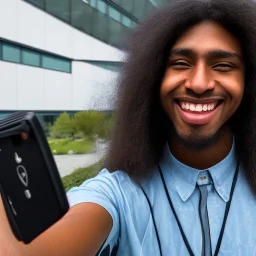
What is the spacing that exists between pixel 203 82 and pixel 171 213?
474 mm

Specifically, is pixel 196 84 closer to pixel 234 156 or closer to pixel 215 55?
pixel 215 55

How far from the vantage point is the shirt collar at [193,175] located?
1491mm

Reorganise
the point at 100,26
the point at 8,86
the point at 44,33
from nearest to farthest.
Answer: the point at 8,86, the point at 44,33, the point at 100,26

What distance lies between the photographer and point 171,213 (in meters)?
1.46

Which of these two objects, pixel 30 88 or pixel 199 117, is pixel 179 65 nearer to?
pixel 199 117

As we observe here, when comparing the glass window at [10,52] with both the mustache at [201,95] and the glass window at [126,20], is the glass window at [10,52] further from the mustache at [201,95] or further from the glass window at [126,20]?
the mustache at [201,95]

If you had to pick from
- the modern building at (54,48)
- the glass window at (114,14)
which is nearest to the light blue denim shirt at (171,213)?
the modern building at (54,48)

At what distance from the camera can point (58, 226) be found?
1226 millimetres

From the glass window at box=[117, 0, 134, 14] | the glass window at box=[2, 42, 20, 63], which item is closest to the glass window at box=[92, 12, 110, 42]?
the glass window at box=[117, 0, 134, 14]

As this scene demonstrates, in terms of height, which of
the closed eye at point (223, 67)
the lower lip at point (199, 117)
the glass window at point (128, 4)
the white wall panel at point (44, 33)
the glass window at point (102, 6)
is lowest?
the lower lip at point (199, 117)

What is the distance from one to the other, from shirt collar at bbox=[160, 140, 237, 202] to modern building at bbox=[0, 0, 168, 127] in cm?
1214

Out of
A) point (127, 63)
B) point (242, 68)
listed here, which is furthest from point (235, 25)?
point (127, 63)

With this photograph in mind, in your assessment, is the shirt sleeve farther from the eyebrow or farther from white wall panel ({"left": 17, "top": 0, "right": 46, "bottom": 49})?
white wall panel ({"left": 17, "top": 0, "right": 46, "bottom": 49})

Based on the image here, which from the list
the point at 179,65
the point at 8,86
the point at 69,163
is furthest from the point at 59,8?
the point at 179,65
